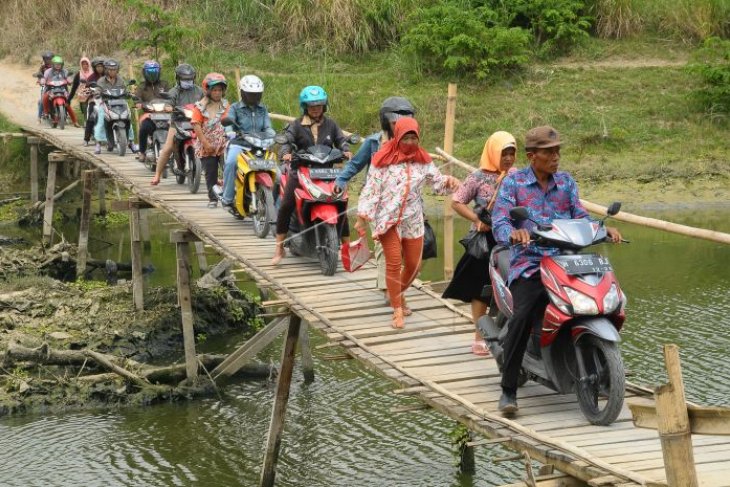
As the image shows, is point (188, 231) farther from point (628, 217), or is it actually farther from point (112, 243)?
point (112, 243)

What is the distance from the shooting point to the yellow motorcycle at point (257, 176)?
12070mm

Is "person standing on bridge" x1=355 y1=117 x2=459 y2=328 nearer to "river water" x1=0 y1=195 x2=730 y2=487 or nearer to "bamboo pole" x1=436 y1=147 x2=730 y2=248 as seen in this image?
"bamboo pole" x1=436 y1=147 x2=730 y2=248

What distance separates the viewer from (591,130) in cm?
2084

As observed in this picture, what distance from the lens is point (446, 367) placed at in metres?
8.04

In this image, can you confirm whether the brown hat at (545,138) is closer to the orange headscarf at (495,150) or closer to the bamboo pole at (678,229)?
the bamboo pole at (678,229)

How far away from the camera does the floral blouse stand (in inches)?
349

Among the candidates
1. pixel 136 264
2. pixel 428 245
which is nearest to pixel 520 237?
pixel 428 245

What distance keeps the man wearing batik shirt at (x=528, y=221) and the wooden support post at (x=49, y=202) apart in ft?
40.8

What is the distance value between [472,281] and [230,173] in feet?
16.1

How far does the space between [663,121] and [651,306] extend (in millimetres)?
7681

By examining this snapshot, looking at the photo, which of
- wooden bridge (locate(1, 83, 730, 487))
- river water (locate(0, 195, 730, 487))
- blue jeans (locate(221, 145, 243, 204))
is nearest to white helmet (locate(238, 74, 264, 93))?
blue jeans (locate(221, 145, 243, 204))

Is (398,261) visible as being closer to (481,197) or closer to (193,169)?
(481,197)

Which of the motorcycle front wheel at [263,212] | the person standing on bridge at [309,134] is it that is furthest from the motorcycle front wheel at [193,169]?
the person standing on bridge at [309,134]

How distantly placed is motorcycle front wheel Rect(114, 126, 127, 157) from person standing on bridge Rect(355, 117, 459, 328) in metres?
8.99
